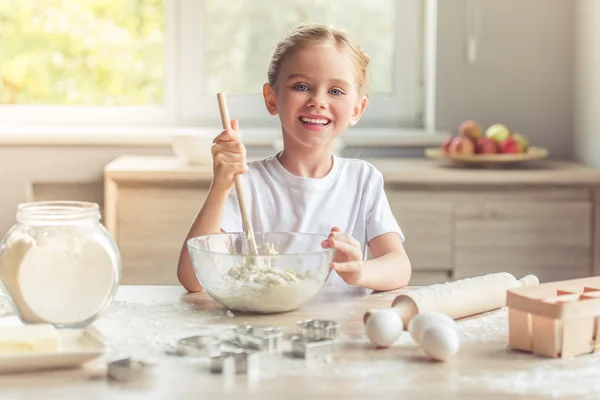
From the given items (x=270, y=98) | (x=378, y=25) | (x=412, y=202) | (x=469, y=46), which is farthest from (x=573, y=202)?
(x=270, y=98)

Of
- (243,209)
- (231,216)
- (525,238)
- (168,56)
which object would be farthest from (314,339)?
(168,56)

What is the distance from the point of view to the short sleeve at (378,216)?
1.86m

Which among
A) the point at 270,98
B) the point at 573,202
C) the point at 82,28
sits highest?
the point at 82,28

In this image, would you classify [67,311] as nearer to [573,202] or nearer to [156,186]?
[156,186]

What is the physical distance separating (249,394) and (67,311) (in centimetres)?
35

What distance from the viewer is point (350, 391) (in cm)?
106

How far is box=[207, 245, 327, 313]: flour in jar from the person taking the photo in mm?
1365

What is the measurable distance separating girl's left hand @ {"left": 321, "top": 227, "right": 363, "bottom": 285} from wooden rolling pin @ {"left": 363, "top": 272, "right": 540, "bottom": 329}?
0.41 feet

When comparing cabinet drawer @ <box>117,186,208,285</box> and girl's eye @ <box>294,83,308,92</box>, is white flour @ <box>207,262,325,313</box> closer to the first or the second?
girl's eye @ <box>294,83,308,92</box>

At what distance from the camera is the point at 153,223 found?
2.99 metres

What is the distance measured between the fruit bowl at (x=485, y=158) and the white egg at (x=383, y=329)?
75.2 inches

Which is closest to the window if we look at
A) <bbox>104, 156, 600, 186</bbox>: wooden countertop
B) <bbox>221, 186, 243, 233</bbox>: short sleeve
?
<bbox>104, 156, 600, 186</bbox>: wooden countertop

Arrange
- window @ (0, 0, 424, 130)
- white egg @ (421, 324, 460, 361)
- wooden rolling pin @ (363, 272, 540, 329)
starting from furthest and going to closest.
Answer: window @ (0, 0, 424, 130), wooden rolling pin @ (363, 272, 540, 329), white egg @ (421, 324, 460, 361)

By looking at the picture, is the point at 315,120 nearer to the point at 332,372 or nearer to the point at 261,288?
the point at 261,288
